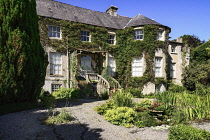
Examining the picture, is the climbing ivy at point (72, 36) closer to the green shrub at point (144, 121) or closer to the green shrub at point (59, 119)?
the green shrub at point (59, 119)

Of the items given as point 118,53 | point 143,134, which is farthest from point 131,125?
point 118,53

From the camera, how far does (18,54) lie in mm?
6242

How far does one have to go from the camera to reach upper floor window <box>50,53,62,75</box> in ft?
41.2

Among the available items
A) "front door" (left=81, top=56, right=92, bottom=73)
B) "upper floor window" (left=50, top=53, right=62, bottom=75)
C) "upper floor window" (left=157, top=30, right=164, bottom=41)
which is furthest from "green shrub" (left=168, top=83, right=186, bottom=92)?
"upper floor window" (left=50, top=53, right=62, bottom=75)

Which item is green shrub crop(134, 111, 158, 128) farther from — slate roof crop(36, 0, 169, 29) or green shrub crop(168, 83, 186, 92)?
green shrub crop(168, 83, 186, 92)

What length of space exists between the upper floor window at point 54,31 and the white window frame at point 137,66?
833 cm

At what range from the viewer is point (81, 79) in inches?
517

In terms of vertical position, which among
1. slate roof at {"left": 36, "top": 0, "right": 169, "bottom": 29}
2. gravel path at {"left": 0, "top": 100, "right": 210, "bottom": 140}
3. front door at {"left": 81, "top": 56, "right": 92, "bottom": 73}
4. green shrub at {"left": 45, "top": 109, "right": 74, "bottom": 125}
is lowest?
gravel path at {"left": 0, "top": 100, "right": 210, "bottom": 140}

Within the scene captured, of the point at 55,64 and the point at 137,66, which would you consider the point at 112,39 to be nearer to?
the point at 137,66

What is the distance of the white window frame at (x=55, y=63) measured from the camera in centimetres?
1256

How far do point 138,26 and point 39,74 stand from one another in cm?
1159

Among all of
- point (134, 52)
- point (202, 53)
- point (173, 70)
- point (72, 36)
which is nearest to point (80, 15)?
point (72, 36)

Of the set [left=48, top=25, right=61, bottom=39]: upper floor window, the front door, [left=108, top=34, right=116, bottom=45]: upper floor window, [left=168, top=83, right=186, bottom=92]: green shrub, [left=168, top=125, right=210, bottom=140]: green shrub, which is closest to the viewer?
[left=168, top=125, right=210, bottom=140]: green shrub

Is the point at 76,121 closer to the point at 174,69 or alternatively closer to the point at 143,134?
the point at 143,134
